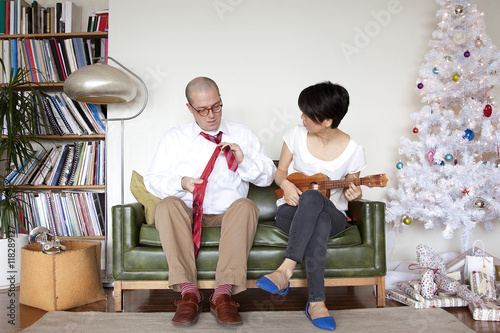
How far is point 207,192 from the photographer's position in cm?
249

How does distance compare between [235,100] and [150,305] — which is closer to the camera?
[150,305]

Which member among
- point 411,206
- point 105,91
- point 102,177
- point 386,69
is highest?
point 386,69

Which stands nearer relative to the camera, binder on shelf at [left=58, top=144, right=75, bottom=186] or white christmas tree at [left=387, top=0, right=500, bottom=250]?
white christmas tree at [left=387, top=0, right=500, bottom=250]

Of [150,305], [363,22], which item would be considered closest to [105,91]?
[150,305]

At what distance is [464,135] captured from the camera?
2854 mm

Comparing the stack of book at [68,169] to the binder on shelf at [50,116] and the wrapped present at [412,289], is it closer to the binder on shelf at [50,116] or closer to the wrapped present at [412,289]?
the binder on shelf at [50,116]

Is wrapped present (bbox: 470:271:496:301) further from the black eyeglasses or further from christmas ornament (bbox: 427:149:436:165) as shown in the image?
the black eyeglasses

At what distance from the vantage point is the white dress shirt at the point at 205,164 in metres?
2.46

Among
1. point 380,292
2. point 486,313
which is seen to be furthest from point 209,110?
point 486,313

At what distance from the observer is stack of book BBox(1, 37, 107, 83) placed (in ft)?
11.0

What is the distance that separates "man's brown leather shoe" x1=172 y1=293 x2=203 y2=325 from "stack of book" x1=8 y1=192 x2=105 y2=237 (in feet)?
4.88

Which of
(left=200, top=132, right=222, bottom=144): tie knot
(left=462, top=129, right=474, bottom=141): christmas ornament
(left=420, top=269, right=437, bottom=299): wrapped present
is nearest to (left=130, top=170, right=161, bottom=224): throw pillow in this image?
(left=200, top=132, right=222, bottom=144): tie knot

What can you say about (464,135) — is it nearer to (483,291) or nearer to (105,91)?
(483,291)

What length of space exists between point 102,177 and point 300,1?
6.53ft
